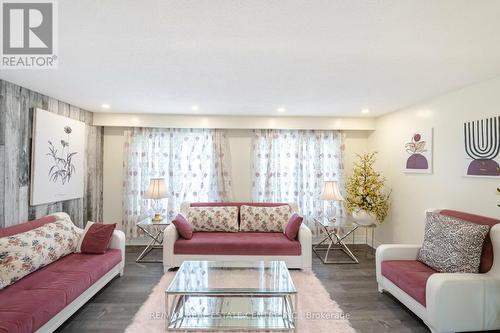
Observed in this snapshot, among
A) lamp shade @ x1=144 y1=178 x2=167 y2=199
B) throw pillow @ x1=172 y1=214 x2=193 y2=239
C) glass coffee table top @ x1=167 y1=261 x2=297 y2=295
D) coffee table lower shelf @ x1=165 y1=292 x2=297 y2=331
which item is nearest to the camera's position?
coffee table lower shelf @ x1=165 y1=292 x2=297 y2=331

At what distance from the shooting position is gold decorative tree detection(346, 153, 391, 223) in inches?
169

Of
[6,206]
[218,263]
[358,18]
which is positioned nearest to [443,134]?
[358,18]

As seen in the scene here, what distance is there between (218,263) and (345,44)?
104 inches

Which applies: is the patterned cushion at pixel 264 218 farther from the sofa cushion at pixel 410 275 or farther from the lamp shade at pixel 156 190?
the sofa cushion at pixel 410 275

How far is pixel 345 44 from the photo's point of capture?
2.02 m

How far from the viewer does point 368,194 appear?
4316 mm

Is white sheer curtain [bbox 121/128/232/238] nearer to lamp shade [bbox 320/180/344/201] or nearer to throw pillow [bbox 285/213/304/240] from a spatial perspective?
throw pillow [bbox 285/213/304/240]

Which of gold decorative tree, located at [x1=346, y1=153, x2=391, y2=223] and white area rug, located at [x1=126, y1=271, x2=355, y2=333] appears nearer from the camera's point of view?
white area rug, located at [x1=126, y1=271, x2=355, y2=333]

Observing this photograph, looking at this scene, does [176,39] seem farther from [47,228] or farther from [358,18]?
[47,228]

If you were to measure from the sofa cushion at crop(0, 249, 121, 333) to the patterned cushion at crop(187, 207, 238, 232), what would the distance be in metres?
1.36

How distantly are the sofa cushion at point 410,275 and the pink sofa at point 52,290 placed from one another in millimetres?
3104

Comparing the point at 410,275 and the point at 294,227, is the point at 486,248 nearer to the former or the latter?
the point at 410,275

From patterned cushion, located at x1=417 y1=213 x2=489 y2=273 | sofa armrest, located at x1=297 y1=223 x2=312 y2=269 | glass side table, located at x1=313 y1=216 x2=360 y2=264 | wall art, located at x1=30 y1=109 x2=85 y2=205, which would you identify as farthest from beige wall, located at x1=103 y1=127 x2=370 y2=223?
patterned cushion, located at x1=417 y1=213 x2=489 y2=273

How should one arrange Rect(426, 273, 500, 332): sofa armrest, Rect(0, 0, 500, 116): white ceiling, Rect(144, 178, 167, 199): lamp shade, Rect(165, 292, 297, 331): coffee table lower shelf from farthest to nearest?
Rect(144, 178, 167, 199): lamp shade, Rect(165, 292, 297, 331): coffee table lower shelf, Rect(426, 273, 500, 332): sofa armrest, Rect(0, 0, 500, 116): white ceiling
